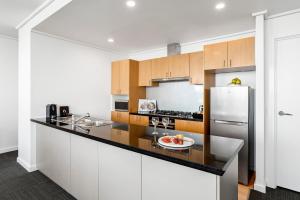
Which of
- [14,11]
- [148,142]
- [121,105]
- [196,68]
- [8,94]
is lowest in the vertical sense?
[148,142]

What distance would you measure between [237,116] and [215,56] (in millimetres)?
1093

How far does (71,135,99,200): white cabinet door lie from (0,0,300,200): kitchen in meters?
0.01

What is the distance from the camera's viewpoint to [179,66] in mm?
3736

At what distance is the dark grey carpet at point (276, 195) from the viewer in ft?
7.62

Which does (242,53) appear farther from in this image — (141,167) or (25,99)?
(25,99)

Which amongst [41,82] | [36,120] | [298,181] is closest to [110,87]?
[41,82]

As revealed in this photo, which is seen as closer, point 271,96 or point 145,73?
point 271,96

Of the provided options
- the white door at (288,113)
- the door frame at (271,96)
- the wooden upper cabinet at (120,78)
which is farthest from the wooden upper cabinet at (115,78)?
the white door at (288,113)

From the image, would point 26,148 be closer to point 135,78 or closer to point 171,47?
point 135,78

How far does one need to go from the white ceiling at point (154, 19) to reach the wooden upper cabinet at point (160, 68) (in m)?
0.44

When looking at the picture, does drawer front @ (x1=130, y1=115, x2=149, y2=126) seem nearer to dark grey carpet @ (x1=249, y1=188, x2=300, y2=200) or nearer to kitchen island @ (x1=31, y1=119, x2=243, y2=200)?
kitchen island @ (x1=31, y1=119, x2=243, y2=200)

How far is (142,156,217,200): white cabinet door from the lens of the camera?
1125mm

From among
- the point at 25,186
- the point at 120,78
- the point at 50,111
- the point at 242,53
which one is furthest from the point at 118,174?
the point at 120,78

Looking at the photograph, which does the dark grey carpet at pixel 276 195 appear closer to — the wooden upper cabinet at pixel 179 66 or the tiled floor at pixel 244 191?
the tiled floor at pixel 244 191
